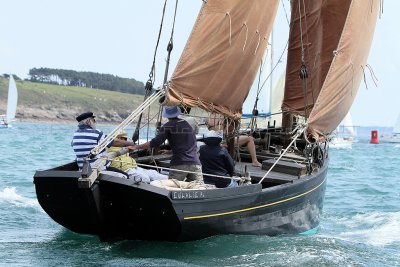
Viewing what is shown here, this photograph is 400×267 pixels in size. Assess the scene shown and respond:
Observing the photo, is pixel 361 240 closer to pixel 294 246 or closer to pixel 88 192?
pixel 294 246

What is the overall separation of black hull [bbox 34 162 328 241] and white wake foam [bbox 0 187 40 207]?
5501mm

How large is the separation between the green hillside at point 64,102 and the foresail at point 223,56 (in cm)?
14278

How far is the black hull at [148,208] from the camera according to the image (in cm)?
1173

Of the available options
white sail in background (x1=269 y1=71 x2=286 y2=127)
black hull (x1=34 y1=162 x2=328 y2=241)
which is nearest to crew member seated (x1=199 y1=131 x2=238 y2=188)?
black hull (x1=34 y1=162 x2=328 y2=241)

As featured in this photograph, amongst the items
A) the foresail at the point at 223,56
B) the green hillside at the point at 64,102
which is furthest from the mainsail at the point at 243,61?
the green hillside at the point at 64,102

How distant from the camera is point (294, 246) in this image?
13.2 metres

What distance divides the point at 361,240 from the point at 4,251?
7466 mm

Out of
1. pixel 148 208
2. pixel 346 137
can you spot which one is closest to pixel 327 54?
pixel 148 208

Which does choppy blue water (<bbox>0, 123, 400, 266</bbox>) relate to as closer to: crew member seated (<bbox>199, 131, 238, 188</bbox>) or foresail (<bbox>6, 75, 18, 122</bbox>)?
crew member seated (<bbox>199, 131, 238, 188</bbox>)

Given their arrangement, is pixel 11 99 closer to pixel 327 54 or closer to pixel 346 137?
pixel 346 137

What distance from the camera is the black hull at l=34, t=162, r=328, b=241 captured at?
11734mm

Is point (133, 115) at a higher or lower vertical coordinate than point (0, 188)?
higher

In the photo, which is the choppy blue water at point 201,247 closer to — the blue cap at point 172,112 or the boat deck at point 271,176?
the boat deck at point 271,176

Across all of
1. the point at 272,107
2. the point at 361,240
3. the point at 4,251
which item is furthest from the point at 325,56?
the point at 272,107
